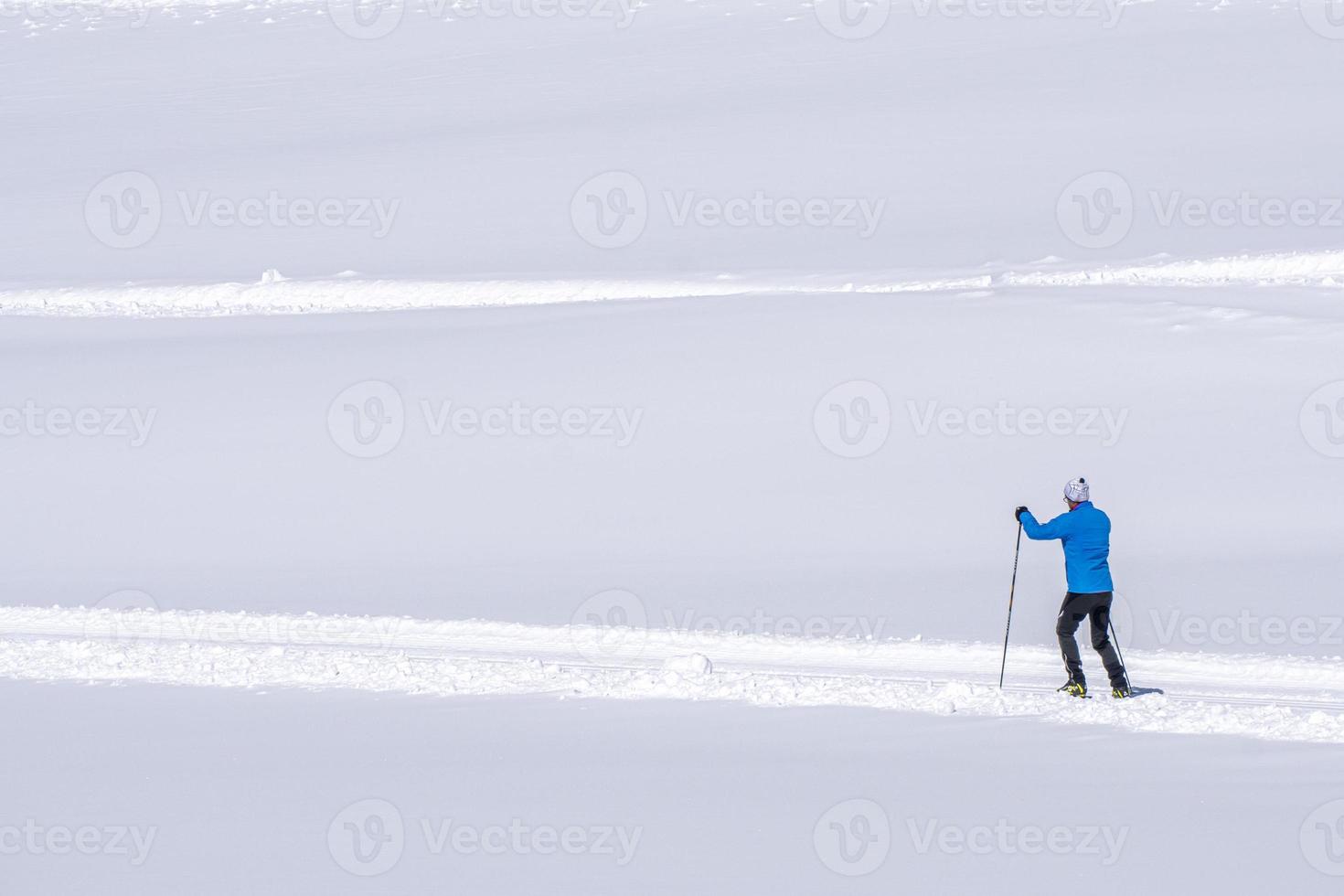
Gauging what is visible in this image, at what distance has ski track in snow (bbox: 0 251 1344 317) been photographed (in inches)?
533

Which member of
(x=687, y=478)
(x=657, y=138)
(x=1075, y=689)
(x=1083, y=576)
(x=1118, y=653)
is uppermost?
(x=657, y=138)

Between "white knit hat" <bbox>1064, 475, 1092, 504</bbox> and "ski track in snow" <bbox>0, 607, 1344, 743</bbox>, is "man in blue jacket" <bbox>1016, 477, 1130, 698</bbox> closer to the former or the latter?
"white knit hat" <bbox>1064, 475, 1092, 504</bbox>

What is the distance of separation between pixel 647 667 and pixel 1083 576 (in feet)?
8.10

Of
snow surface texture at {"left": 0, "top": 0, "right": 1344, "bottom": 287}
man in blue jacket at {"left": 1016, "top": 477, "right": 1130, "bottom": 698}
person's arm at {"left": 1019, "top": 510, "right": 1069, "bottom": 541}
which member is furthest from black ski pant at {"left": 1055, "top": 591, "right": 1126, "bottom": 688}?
snow surface texture at {"left": 0, "top": 0, "right": 1344, "bottom": 287}

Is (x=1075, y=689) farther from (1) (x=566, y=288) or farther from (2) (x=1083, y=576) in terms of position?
(1) (x=566, y=288)

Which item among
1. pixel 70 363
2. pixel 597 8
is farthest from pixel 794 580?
pixel 597 8

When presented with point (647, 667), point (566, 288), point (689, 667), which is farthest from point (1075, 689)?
point (566, 288)

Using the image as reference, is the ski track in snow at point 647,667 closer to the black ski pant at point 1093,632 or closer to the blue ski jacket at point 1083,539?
the black ski pant at point 1093,632

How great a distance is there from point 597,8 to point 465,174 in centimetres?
780

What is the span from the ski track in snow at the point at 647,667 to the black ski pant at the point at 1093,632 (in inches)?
6.3

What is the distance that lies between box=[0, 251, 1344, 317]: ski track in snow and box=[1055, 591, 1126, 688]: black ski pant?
6.03 metres

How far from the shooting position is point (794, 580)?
941cm

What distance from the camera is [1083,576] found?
7793mm

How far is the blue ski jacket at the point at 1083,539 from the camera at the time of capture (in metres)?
7.75
